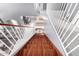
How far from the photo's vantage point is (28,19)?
4633 millimetres

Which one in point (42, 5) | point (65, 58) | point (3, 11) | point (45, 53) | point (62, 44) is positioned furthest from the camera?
point (42, 5)

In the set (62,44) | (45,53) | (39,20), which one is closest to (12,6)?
(39,20)

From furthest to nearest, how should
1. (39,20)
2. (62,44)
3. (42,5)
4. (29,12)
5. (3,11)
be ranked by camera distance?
(39,20) → (42,5) → (29,12) → (3,11) → (62,44)

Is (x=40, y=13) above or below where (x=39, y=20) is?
above

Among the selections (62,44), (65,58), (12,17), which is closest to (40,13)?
(12,17)

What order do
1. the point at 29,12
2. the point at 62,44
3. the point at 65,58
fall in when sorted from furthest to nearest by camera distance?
1. the point at 29,12
2. the point at 62,44
3. the point at 65,58

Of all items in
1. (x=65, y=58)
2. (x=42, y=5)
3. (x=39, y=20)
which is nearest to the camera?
(x=65, y=58)

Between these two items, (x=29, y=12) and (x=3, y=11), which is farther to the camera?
(x=29, y=12)

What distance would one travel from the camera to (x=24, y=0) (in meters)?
1.06

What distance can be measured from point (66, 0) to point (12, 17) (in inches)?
120

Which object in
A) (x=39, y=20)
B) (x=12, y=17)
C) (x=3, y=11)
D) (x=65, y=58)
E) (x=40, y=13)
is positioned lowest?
(x=39, y=20)

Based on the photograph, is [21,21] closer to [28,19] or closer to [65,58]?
[28,19]

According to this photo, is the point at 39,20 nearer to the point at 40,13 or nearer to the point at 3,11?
the point at 40,13

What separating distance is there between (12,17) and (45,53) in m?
1.91
